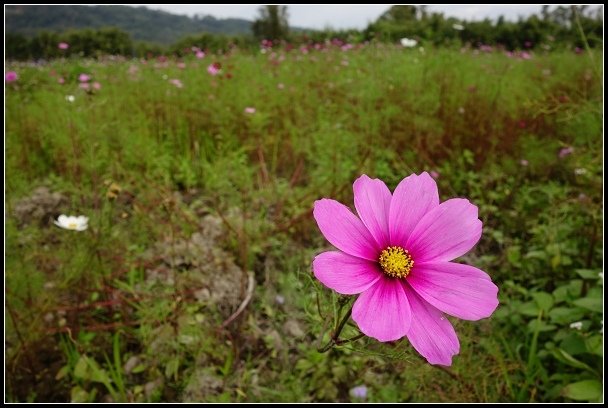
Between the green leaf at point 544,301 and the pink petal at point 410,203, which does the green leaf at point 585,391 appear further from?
the pink petal at point 410,203

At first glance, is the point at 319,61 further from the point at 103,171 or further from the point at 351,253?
the point at 351,253

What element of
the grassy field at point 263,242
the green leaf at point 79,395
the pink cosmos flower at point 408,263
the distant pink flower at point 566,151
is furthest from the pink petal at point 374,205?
the distant pink flower at point 566,151

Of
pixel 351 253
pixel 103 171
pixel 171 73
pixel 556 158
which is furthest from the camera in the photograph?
pixel 171 73

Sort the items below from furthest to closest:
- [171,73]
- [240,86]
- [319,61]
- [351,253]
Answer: [319,61] → [171,73] → [240,86] → [351,253]

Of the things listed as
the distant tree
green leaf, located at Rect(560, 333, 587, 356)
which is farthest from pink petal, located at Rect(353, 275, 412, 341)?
the distant tree

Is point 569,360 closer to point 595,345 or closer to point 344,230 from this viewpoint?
point 595,345

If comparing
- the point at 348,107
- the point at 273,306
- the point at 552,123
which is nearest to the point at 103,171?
the point at 273,306
